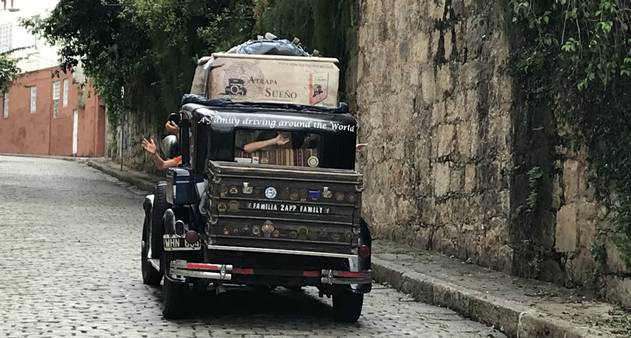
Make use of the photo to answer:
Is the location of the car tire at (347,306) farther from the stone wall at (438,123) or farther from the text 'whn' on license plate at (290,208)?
the stone wall at (438,123)

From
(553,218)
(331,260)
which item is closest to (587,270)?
(553,218)

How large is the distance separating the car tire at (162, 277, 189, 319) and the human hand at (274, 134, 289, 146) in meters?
1.40

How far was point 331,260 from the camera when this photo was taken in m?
7.27

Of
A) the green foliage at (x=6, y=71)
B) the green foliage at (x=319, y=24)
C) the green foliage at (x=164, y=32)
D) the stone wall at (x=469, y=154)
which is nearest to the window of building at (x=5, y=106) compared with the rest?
the green foliage at (x=6, y=71)

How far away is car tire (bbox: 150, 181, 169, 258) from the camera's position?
8492 millimetres

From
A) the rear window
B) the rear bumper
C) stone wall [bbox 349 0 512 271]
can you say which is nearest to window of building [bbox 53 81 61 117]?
stone wall [bbox 349 0 512 271]

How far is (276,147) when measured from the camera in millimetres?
7688

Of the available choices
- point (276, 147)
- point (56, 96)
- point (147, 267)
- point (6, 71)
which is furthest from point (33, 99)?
point (276, 147)

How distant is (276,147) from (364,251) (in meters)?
1.13

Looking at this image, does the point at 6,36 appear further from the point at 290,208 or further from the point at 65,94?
the point at 290,208

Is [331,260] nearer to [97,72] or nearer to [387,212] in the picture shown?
[387,212]

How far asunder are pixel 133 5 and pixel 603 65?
13594mm

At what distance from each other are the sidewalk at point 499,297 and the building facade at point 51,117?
30.7 metres

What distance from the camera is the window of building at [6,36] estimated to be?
194 feet
